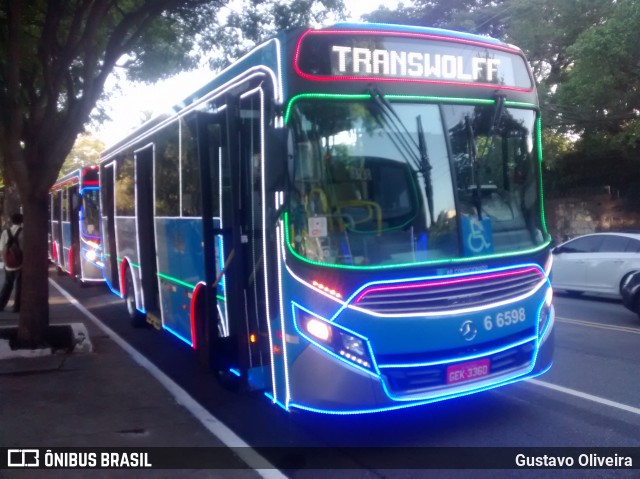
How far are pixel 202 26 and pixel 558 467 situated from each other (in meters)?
10.4

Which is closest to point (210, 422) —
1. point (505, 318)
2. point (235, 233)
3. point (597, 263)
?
point (235, 233)

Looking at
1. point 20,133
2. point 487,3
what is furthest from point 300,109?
point 487,3

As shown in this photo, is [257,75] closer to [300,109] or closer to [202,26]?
[300,109]

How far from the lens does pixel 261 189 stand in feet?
19.9

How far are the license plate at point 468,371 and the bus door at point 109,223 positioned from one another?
8746mm

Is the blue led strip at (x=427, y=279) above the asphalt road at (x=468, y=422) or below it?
above

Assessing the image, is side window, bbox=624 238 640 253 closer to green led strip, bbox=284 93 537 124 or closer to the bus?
green led strip, bbox=284 93 537 124

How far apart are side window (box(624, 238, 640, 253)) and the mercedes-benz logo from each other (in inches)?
372

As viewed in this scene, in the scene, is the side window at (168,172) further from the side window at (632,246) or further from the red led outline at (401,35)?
the side window at (632,246)

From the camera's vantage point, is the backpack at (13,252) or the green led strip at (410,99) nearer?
the green led strip at (410,99)

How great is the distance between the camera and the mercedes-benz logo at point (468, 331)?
19.1ft

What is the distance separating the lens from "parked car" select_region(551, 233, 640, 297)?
14109mm

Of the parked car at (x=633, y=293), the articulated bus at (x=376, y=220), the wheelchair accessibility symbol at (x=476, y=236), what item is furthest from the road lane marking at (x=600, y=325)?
the wheelchair accessibility symbol at (x=476, y=236)

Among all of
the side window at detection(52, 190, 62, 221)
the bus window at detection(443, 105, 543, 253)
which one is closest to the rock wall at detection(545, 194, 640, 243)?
the side window at detection(52, 190, 62, 221)
